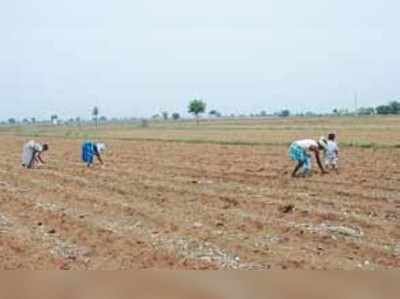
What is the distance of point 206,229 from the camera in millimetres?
8508

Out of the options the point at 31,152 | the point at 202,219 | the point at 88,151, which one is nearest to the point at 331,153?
the point at 202,219

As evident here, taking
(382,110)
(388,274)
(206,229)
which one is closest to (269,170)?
(206,229)

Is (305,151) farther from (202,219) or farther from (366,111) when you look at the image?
(366,111)

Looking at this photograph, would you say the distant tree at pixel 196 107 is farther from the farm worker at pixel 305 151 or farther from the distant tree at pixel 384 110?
the farm worker at pixel 305 151

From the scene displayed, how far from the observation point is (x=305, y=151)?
46.5ft

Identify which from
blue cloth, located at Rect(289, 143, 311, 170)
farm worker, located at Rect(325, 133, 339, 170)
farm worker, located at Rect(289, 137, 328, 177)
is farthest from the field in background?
blue cloth, located at Rect(289, 143, 311, 170)

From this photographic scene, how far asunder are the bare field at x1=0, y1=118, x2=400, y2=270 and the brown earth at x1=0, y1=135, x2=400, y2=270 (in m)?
0.01

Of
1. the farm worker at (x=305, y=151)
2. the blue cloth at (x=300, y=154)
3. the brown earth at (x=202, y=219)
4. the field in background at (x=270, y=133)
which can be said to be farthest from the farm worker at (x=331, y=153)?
the field in background at (x=270, y=133)

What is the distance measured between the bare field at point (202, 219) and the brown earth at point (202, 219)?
0.05 ft

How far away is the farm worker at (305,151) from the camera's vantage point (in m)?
13.9

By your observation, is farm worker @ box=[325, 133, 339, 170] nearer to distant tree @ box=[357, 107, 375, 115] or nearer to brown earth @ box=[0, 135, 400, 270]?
brown earth @ box=[0, 135, 400, 270]

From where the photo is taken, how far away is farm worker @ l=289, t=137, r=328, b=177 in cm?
1391

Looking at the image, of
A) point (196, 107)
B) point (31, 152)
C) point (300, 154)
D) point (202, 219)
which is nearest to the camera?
point (202, 219)

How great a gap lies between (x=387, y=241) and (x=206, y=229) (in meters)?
2.55
